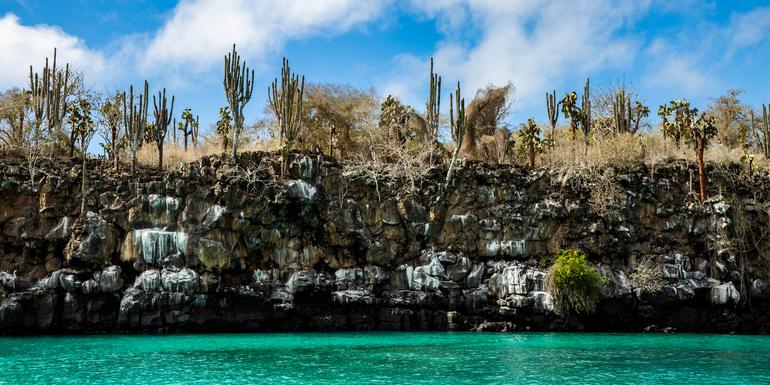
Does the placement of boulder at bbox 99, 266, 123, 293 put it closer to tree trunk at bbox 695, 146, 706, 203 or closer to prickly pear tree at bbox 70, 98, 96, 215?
prickly pear tree at bbox 70, 98, 96, 215

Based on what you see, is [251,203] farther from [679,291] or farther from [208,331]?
[679,291]

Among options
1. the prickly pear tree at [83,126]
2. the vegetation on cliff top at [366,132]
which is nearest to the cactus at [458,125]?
the vegetation on cliff top at [366,132]

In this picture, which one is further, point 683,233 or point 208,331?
point 683,233

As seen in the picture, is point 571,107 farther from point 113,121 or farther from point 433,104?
point 113,121

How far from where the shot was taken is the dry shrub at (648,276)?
32.1 meters

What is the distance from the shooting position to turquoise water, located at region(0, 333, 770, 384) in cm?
1741

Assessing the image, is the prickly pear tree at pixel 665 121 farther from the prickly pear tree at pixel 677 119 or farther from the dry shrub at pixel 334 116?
the dry shrub at pixel 334 116

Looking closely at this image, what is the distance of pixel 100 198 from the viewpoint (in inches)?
1222

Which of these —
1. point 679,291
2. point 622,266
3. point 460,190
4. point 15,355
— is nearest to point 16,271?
point 15,355

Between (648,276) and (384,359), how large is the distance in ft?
54.8

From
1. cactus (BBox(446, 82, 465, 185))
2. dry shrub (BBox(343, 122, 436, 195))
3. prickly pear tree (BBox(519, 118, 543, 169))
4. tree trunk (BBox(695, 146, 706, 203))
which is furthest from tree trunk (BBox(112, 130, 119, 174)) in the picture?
tree trunk (BBox(695, 146, 706, 203))

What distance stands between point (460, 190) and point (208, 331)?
44.2ft

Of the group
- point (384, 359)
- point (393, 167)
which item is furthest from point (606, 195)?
point (384, 359)

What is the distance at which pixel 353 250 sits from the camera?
32.7 m
